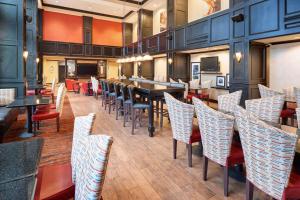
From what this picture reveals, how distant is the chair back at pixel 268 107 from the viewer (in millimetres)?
2758

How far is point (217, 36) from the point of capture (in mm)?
6512

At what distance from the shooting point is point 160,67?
11789mm

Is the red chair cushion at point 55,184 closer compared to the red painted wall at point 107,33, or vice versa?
the red chair cushion at point 55,184

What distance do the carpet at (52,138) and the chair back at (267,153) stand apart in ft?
8.13

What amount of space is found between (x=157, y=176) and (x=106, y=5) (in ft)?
39.8

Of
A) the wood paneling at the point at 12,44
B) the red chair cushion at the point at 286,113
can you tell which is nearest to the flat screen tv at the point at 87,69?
the wood paneling at the point at 12,44

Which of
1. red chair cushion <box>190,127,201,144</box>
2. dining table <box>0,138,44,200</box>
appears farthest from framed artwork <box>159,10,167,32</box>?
dining table <box>0,138,44,200</box>

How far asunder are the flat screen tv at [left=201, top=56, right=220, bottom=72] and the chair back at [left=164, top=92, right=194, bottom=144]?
226 inches

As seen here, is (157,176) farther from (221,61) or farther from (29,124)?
(221,61)

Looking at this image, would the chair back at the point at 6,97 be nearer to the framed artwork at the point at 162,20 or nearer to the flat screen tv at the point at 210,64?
the flat screen tv at the point at 210,64

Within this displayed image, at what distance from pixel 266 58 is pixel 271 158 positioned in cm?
546

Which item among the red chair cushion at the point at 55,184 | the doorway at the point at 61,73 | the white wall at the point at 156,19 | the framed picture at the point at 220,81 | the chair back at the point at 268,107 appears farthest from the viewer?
the doorway at the point at 61,73

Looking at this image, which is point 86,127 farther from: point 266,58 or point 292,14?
point 266,58

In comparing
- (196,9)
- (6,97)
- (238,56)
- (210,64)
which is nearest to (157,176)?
(6,97)
